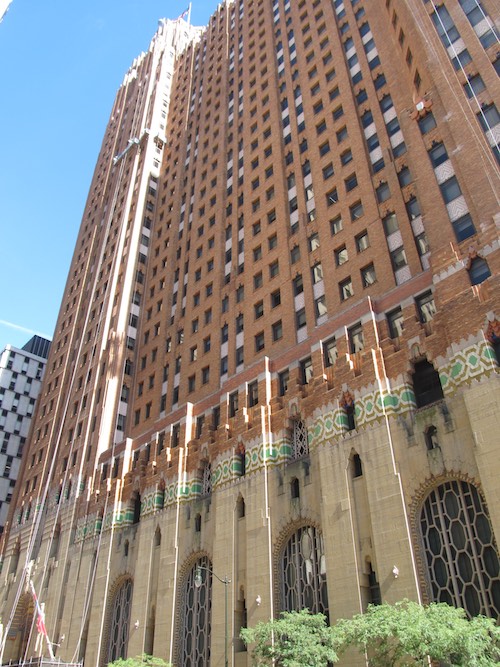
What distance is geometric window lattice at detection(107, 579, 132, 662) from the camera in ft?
129

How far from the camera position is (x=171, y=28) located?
100m

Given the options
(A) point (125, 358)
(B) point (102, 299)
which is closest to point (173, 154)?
(B) point (102, 299)

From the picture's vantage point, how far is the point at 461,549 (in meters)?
24.4

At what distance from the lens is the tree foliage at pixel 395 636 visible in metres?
18.5

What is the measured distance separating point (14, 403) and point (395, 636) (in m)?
79.6

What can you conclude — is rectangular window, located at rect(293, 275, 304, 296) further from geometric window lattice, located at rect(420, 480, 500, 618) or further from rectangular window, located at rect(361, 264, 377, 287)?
geometric window lattice, located at rect(420, 480, 500, 618)

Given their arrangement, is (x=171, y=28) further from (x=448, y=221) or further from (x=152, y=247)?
(x=448, y=221)

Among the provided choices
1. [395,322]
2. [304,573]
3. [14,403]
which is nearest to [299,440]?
[304,573]

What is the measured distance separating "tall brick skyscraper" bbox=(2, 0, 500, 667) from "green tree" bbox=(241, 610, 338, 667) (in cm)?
244

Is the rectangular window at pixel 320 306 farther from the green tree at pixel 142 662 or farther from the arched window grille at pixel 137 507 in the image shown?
the green tree at pixel 142 662

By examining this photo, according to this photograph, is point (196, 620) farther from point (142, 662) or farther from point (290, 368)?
point (290, 368)

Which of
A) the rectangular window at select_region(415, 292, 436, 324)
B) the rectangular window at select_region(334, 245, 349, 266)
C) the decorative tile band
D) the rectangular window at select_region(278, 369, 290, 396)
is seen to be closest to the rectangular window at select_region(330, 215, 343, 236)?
the rectangular window at select_region(334, 245, 349, 266)

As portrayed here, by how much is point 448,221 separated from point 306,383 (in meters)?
12.5

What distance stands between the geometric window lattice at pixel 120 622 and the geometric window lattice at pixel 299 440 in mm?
16839
